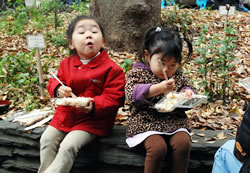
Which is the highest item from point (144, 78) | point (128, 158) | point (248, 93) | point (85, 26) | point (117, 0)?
point (117, 0)

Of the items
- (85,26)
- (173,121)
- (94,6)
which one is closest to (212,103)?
(173,121)

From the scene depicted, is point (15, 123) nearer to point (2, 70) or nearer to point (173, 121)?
point (2, 70)

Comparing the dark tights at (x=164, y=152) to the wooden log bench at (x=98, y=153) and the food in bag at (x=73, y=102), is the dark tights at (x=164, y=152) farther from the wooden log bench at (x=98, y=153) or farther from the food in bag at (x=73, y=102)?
the food in bag at (x=73, y=102)

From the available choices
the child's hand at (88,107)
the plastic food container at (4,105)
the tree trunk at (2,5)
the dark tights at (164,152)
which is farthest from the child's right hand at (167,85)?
the tree trunk at (2,5)

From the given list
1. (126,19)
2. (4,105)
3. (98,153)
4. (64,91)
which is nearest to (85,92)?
(64,91)

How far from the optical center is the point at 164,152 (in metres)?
1.93

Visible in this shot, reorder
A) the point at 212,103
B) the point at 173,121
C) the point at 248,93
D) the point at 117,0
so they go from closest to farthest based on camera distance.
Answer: the point at 173,121, the point at 212,103, the point at 248,93, the point at 117,0

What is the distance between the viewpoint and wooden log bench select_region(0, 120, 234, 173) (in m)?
2.27

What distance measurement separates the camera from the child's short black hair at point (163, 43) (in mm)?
1968

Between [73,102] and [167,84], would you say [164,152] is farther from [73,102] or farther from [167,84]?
[73,102]

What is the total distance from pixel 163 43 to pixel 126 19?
2381mm

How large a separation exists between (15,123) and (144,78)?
1.45 meters

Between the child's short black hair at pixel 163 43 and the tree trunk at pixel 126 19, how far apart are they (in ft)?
7.08

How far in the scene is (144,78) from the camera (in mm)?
2111
